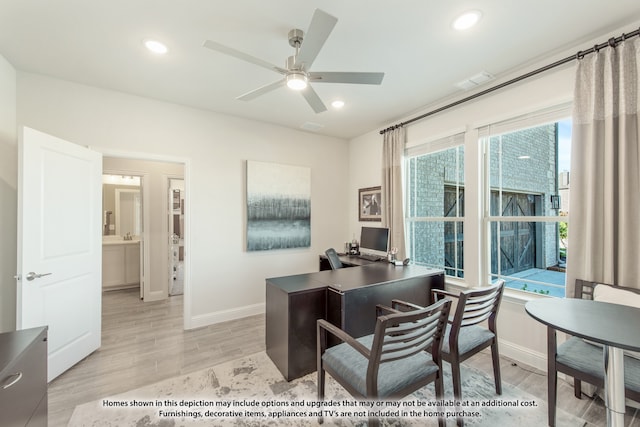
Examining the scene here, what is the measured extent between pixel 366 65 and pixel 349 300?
212 cm

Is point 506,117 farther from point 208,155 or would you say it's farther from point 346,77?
point 208,155

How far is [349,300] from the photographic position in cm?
224

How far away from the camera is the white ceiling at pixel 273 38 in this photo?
1805 millimetres

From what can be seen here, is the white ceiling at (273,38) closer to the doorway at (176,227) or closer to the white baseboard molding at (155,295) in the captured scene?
the doorway at (176,227)

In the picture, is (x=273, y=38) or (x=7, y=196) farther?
(x=7, y=196)

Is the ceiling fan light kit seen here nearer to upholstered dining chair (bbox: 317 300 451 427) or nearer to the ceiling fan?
the ceiling fan

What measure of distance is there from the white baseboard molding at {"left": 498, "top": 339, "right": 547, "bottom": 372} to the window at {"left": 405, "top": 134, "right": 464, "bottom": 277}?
84 cm

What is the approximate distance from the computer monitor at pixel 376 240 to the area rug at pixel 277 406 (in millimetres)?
1693

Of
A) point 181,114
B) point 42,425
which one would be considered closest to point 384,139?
point 181,114

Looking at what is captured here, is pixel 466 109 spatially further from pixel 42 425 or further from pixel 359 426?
pixel 42 425

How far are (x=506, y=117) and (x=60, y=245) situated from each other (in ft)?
14.2

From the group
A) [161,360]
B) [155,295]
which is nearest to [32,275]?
[161,360]

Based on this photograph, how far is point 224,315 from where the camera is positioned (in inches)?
142

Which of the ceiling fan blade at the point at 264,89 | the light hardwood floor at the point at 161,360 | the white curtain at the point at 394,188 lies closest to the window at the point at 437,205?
the white curtain at the point at 394,188
